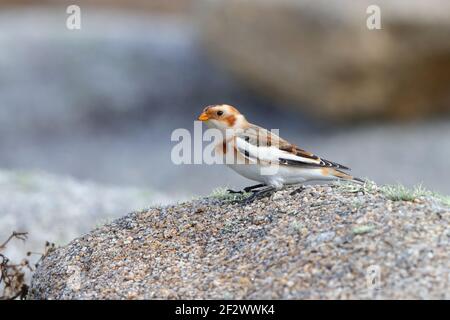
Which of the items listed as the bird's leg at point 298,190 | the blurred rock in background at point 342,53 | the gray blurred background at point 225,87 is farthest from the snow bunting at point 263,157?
the blurred rock in background at point 342,53

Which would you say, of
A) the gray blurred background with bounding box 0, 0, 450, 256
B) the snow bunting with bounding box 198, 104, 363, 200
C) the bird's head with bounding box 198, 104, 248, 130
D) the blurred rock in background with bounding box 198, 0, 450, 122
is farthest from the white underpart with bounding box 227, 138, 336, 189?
the blurred rock in background with bounding box 198, 0, 450, 122

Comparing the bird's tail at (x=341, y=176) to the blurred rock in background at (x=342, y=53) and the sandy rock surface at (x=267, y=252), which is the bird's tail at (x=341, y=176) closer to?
the sandy rock surface at (x=267, y=252)

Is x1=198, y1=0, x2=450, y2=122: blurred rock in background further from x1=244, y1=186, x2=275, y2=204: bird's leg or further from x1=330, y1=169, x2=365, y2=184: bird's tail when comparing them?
x1=244, y1=186, x2=275, y2=204: bird's leg

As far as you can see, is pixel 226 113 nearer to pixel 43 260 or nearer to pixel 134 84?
pixel 43 260

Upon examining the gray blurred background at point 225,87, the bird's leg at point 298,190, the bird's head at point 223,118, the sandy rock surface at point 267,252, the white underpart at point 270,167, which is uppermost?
the gray blurred background at point 225,87

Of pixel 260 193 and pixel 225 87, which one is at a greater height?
pixel 225 87

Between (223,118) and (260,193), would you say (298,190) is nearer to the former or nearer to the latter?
(260,193)

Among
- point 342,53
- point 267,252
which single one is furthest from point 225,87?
point 267,252
